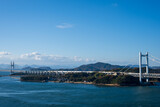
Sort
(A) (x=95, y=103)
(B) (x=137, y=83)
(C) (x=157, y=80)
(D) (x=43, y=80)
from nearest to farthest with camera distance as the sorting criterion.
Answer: (A) (x=95, y=103), (B) (x=137, y=83), (C) (x=157, y=80), (D) (x=43, y=80)

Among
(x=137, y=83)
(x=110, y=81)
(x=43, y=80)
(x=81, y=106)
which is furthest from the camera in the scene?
(x=43, y=80)

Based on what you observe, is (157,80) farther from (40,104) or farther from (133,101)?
(40,104)

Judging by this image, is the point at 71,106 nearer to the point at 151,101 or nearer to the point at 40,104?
the point at 40,104

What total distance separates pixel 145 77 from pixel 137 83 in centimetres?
112

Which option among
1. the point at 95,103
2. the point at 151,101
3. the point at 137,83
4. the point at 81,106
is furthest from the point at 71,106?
the point at 137,83

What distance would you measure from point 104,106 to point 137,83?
788cm

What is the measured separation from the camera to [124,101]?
8.61 metres

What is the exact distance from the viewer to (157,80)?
706 inches

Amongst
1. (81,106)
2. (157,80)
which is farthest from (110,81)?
(81,106)

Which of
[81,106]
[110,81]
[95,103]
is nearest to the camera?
[81,106]

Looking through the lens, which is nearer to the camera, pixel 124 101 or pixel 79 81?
pixel 124 101

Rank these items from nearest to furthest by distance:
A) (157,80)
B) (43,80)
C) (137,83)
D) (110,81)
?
(137,83) < (110,81) < (157,80) < (43,80)

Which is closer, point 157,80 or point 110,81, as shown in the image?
point 110,81

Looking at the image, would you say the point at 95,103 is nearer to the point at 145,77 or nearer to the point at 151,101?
the point at 151,101
